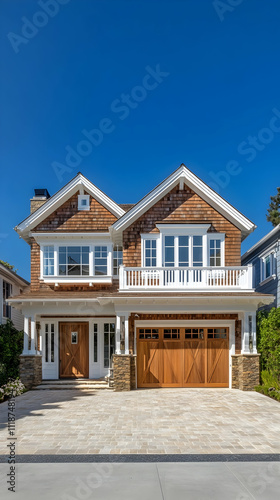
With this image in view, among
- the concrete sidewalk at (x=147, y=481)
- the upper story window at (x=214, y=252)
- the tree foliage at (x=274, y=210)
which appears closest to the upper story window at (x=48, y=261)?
the upper story window at (x=214, y=252)

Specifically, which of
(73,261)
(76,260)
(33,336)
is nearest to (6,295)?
(73,261)

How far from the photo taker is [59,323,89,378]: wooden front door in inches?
670

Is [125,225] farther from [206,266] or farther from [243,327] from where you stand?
[243,327]

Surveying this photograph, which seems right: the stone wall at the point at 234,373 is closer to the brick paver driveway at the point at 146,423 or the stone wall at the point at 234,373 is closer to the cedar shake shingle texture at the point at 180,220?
the brick paver driveway at the point at 146,423

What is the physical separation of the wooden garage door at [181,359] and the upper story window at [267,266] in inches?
182

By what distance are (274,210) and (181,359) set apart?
2883 centimetres

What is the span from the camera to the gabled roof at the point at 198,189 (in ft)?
54.2

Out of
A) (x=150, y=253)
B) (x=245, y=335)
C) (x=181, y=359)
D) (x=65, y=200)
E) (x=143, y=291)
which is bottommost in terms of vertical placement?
(x=181, y=359)

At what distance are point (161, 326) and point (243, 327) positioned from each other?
322 cm

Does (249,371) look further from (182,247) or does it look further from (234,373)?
(182,247)

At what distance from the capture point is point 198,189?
666 inches

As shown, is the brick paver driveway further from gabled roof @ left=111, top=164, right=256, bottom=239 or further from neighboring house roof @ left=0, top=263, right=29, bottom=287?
gabled roof @ left=111, top=164, right=256, bottom=239

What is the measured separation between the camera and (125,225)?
653 inches

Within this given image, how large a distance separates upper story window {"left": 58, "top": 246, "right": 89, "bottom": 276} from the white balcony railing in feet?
9.42
